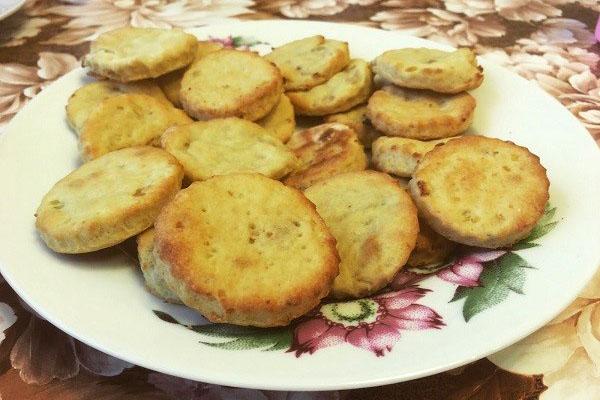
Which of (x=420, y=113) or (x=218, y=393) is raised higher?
(x=420, y=113)

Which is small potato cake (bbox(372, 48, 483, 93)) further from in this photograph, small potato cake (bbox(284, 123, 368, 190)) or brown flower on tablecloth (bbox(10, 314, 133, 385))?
brown flower on tablecloth (bbox(10, 314, 133, 385))

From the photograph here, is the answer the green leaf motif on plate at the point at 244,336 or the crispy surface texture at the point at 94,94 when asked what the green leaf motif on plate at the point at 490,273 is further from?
the crispy surface texture at the point at 94,94

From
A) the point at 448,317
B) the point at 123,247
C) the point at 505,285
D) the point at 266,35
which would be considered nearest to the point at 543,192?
the point at 505,285

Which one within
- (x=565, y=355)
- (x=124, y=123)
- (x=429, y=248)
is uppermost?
(x=124, y=123)

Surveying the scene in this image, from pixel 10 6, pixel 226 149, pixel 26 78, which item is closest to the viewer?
pixel 226 149

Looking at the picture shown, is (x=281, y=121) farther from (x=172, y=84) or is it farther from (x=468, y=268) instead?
(x=468, y=268)

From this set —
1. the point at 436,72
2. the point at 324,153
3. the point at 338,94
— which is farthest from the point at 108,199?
the point at 436,72

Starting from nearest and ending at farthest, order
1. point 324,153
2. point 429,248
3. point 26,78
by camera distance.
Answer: point 429,248
point 324,153
point 26,78
